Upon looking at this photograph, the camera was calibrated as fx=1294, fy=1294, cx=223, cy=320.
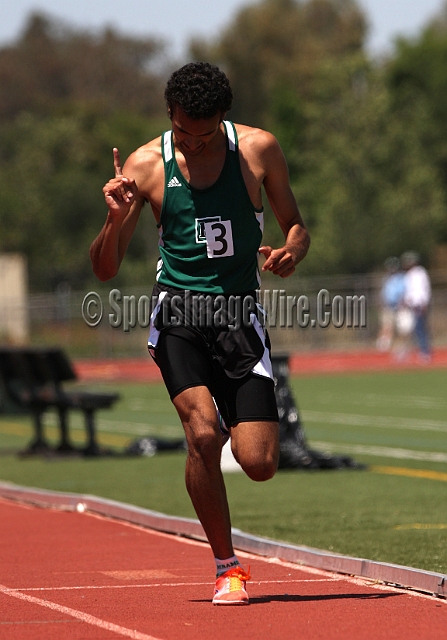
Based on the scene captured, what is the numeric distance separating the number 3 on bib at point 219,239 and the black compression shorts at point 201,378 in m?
0.39

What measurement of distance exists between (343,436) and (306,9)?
280ft

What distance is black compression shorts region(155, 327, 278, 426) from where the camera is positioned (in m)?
6.05

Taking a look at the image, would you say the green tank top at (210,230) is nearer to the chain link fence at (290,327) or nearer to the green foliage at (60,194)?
the chain link fence at (290,327)

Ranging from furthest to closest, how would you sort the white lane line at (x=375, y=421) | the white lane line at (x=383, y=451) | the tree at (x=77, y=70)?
1. the tree at (x=77, y=70)
2. the white lane line at (x=375, y=421)
3. the white lane line at (x=383, y=451)

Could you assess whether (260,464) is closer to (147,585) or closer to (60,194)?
(147,585)

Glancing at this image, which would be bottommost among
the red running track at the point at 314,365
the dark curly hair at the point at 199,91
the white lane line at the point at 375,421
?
the white lane line at the point at 375,421

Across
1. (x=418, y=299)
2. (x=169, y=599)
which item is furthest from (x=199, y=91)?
(x=418, y=299)

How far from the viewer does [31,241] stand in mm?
65312

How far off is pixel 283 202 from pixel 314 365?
1196 inches

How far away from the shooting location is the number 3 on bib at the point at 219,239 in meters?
6.09

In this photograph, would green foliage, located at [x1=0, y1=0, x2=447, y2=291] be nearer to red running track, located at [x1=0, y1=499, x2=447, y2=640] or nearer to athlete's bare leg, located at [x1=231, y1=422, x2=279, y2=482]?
red running track, located at [x1=0, y1=499, x2=447, y2=640]

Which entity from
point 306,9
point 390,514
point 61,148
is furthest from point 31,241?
point 390,514

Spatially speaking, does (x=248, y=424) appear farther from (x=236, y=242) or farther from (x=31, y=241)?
(x=31, y=241)

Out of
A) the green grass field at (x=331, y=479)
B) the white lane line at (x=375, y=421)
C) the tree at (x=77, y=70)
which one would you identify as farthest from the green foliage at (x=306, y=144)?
the white lane line at (x=375, y=421)
